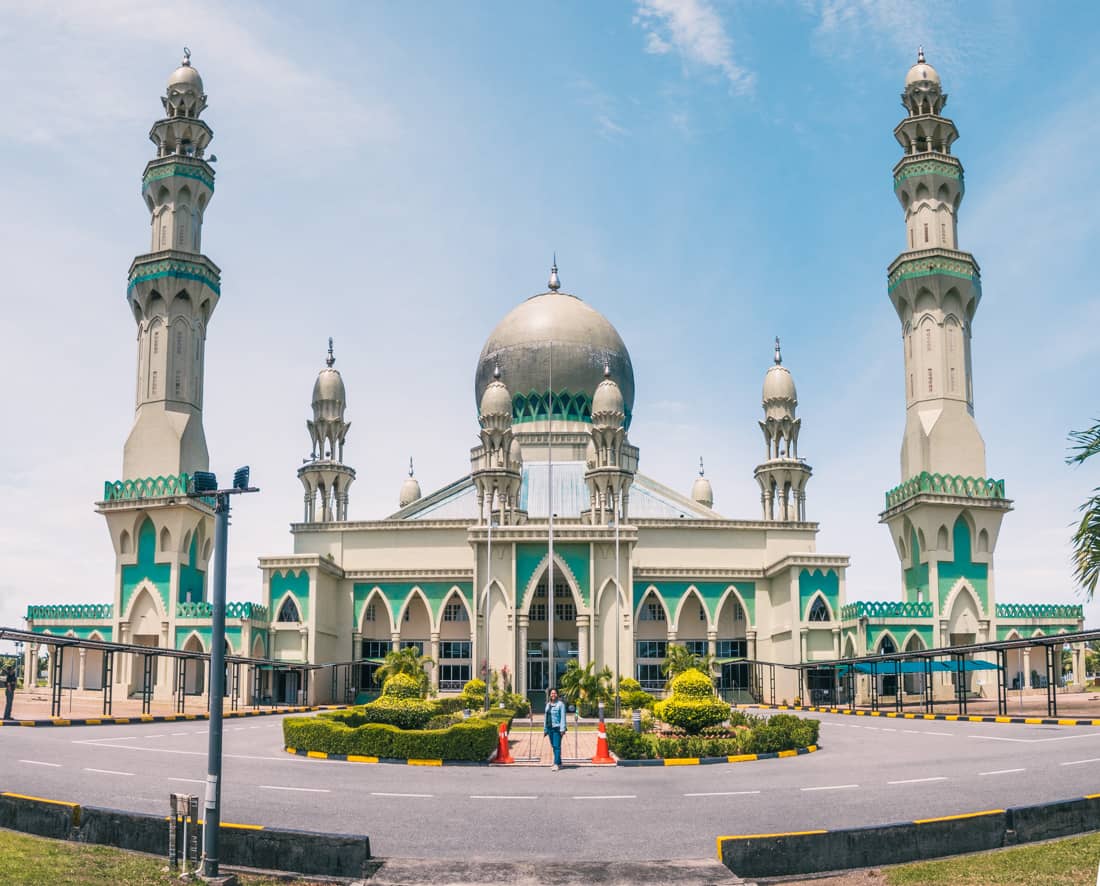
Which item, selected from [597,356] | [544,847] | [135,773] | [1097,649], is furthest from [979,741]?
[1097,649]

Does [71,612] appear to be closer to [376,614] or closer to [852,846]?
[376,614]

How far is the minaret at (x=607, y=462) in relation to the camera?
5878 cm

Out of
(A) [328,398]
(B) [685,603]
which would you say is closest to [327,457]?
(A) [328,398]

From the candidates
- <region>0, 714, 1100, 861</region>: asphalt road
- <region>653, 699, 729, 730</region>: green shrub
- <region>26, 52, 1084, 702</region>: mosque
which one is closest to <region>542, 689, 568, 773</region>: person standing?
<region>0, 714, 1100, 861</region>: asphalt road

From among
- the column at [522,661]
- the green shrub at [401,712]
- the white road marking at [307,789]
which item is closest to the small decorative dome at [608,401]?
the column at [522,661]

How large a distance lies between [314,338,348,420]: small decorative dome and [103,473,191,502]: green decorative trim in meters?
12.4

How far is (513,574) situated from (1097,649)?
2207 inches

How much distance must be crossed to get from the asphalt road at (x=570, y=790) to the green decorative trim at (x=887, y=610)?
24.9 meters

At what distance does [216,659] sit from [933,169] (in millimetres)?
53618

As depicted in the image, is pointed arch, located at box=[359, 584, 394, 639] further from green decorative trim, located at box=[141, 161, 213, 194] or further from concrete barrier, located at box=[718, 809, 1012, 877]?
concrete barrier, located at box=[718, 809, 1012, 877]

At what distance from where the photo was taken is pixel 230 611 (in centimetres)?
5581

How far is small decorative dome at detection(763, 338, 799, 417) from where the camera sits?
64.0 metres

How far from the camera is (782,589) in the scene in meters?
57.7

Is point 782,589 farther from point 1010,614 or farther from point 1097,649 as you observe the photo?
point 1097,649
